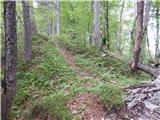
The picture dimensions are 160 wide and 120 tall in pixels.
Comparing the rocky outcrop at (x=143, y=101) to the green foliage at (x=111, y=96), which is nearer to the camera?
the rocky outcrop at (x=143, y=101)

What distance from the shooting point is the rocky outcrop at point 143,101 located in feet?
22.0

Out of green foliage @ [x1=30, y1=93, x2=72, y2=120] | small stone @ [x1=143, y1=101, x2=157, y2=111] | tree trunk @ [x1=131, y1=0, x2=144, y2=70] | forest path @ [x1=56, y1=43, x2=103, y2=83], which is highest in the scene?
tree trunk @ [x1=131, y1=0, x2=144, y2=70]

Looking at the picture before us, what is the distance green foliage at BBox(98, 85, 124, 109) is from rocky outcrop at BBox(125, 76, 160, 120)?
21 cm

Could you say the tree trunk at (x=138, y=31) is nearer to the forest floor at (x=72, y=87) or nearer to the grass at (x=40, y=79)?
the forest floor at (x=72, y=87)

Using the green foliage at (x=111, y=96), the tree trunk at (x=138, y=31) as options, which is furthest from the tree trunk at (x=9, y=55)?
the tree trunk at (x=138, y=31)

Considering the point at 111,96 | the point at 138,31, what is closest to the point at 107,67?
the point at 138,31

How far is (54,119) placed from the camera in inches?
279

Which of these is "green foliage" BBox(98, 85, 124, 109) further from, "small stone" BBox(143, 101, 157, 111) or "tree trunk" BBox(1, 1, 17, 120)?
"tree trunk" BBox(1, 1, 17, 120)

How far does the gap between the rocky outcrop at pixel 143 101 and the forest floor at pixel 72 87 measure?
0.72 ft

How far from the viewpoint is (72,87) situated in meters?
8.42

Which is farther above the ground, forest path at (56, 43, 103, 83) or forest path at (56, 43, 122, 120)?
forest path at (56, 43, 103, 83)

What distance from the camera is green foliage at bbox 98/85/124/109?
6993 mm

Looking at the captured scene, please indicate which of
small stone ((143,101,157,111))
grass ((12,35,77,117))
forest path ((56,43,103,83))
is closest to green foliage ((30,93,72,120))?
grass ((12,35,77,117))

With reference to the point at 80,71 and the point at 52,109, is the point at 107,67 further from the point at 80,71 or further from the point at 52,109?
the point at 52,109
